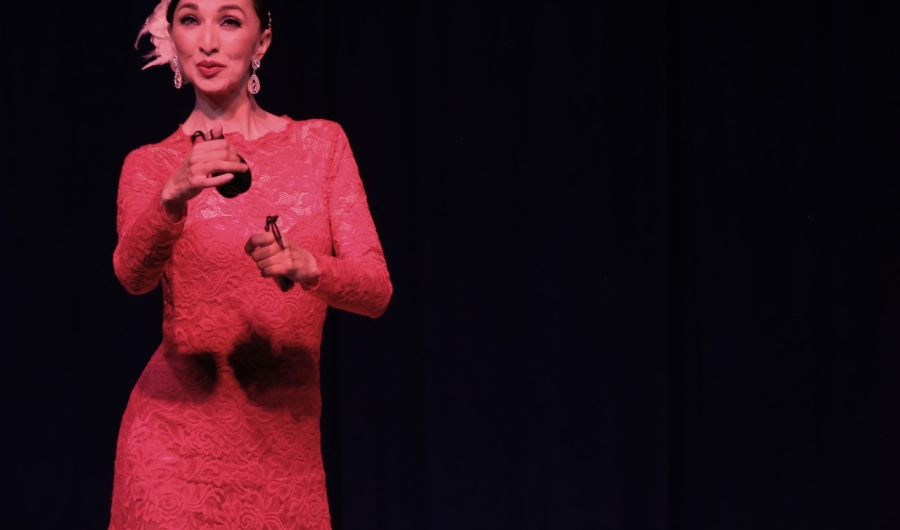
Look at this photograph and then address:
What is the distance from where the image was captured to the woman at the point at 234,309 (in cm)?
188

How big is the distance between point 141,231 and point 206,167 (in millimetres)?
205

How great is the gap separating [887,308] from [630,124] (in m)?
0.96

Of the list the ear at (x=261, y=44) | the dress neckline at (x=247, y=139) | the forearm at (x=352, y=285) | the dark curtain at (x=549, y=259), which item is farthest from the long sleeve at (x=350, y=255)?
the dark curtain at (x=549, y=259)

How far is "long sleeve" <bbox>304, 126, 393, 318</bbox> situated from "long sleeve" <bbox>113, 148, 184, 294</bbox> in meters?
0.23

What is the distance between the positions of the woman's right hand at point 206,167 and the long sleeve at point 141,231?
0.07 metres

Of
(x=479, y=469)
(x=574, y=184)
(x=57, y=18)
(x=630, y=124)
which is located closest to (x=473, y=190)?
(x=574, y=184)

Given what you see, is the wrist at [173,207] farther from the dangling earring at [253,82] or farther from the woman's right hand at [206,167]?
the dangling earring at [253,82]

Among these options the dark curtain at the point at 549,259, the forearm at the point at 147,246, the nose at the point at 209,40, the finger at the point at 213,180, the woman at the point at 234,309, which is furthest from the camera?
the dark curtain at the point at 549,259

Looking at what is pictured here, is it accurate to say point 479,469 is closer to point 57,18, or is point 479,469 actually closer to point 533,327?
point 533,327

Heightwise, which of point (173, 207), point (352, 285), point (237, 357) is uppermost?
point (173, 207)

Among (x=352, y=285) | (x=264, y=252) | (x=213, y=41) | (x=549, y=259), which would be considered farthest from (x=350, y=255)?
(x=549, y=259)

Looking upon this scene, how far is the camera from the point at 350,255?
1907mm

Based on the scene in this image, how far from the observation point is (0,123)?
126 inches

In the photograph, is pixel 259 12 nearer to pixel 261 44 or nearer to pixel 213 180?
pixel 261 44
